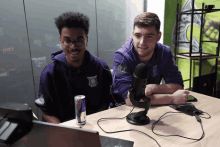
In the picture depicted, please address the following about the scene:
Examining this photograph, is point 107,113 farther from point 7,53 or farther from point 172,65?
point 7,53

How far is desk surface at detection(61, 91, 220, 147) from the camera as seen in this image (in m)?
0.78

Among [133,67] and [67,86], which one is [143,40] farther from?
[67,86]

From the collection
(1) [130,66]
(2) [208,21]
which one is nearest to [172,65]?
(1) [130,66]

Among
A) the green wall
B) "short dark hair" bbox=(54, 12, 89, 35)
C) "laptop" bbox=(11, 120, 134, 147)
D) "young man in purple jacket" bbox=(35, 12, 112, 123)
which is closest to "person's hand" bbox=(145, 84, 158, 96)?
"young man in purple jacket" bbox=(35, 12, 112, 123)

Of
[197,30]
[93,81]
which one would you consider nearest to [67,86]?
[93,81]

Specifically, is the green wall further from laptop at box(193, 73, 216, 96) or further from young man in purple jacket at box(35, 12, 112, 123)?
young man in purple jacket at box(35, 12, 112, 123)

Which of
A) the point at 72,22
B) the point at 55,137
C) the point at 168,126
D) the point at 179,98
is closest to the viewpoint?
the point at 55,137

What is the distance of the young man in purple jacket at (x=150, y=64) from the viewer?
3.97 feet

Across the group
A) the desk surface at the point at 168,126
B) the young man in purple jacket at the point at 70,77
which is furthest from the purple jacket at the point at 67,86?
the desk surface at the point at 168,126

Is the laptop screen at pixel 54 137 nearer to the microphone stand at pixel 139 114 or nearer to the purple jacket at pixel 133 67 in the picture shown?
the microphone stand at pixel 139 114

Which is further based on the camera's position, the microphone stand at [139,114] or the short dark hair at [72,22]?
the short dark hair at [72,22]

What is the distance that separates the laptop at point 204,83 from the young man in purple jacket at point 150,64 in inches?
48.1

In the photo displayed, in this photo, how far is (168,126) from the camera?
36.3 inches

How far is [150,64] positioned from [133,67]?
175 mm
